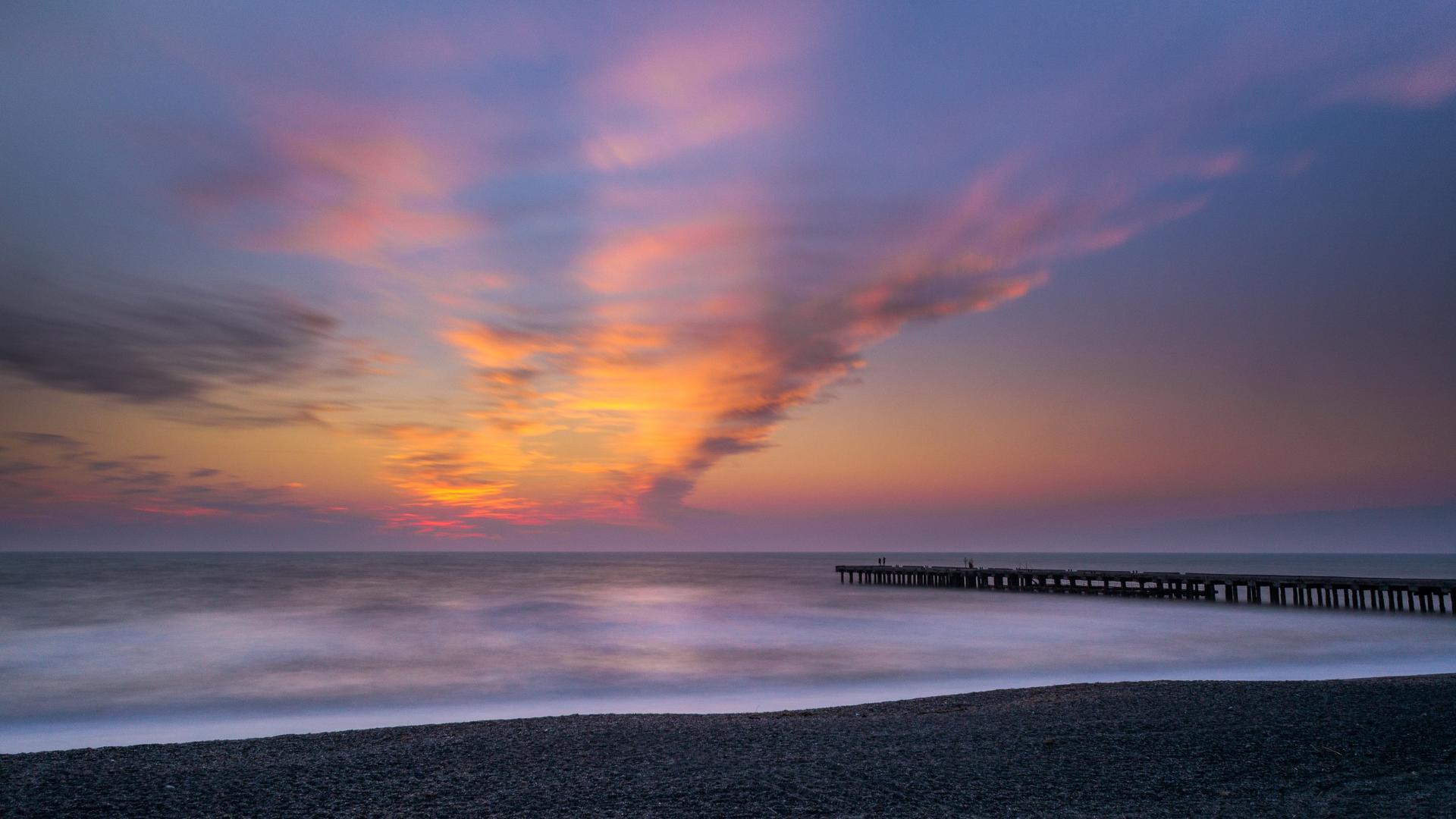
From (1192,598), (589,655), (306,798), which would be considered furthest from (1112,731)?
(1192,598)

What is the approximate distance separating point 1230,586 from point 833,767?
152 ft

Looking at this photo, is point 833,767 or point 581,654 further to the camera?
point 581,654

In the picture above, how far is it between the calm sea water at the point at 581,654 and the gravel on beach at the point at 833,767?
621 cm

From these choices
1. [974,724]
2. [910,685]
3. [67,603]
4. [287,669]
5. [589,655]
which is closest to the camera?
[974,724]

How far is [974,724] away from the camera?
10.4 meters

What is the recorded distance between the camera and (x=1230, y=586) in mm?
46094

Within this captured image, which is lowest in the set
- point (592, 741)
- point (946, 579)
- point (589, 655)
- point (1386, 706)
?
point (946, 579)

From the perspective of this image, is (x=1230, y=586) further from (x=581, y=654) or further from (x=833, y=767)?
(x=833, y=767)

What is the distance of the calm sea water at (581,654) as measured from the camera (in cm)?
1714

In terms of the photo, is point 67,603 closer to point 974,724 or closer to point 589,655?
point 589,655

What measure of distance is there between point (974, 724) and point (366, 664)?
18.7 m

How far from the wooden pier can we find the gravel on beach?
3408 centimetres

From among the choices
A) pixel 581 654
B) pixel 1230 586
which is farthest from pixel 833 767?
pixel 1230 586

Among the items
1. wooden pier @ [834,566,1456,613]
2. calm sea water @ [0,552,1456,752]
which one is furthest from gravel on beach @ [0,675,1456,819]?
wooden pier @ [834,566,1456,613]
